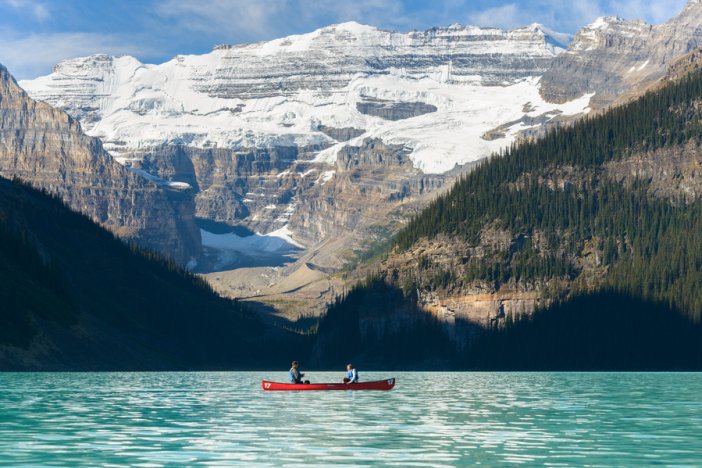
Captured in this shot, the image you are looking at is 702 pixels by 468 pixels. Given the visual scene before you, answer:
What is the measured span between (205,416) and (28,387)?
5439 centimetres

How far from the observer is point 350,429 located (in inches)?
3393

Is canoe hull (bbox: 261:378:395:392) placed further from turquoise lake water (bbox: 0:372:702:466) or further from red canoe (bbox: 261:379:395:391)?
turquoise lake water (bbox: 0:372:702:466)

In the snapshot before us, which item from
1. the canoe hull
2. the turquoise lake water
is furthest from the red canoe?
the turquoise lake water

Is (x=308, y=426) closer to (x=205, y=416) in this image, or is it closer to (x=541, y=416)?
(x=205, y=416)

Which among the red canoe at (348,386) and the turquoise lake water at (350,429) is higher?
the red canoe at (348,386)

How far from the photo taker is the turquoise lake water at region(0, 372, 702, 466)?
69812mm

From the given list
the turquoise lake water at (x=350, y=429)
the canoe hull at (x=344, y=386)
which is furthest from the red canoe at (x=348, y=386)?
the turquoise lake water at (x=350, y=429)

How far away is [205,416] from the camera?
98312mm

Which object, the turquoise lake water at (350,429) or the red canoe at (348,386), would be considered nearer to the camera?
the turquoise lake water at (350,429)

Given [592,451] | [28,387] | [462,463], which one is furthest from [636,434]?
[28,387]

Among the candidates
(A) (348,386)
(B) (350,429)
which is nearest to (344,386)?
(A) (348,386)

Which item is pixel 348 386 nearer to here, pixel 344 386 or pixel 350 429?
pixel 344 386

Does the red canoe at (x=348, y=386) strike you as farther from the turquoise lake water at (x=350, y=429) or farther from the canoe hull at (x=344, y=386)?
the turquoise lake water at (x=350, y=429)

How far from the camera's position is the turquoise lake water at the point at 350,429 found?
69.8 meters
